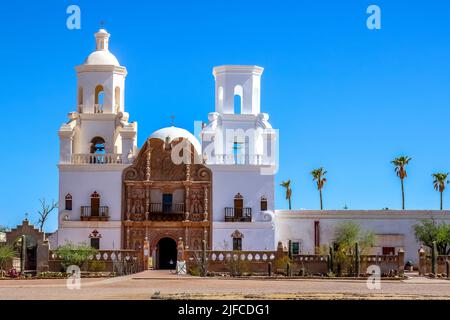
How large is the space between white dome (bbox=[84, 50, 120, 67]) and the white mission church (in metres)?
0.11

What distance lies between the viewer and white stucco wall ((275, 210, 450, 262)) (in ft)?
194

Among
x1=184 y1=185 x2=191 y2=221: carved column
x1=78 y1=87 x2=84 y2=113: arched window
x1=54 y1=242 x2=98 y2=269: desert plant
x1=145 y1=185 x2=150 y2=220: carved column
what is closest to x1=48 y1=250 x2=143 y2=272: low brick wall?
x1=54 y1=242 x2=98 y2=269: desert plant

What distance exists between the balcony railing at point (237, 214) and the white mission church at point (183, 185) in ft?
0.20

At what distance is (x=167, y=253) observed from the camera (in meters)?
58.5

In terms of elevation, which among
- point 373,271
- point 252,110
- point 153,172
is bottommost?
point 373,271

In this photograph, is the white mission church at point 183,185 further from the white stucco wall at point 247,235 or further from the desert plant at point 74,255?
the desert plant at point 74,255

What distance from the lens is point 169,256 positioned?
58.6 m

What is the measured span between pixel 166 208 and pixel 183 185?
177 centimetres

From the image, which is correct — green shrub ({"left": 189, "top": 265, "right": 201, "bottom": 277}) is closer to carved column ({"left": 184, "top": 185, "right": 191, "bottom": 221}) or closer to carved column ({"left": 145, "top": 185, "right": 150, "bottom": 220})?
carved column ({"left": 184, "top": 185, "right": 191, "bottom": 221})
